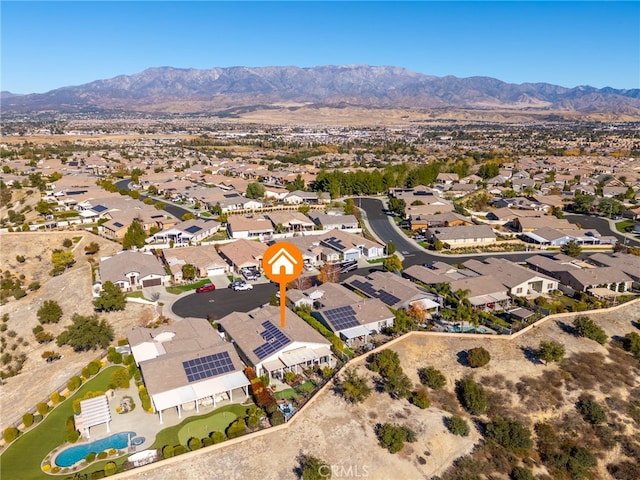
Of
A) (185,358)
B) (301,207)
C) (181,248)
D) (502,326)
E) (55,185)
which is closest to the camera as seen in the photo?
(185,358)

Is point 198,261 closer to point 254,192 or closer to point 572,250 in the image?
point 254,192

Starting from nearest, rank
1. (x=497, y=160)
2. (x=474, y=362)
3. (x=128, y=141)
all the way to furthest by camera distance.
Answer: (x=474, y=362)
(x=497, y=160)
(x=128, y=141)

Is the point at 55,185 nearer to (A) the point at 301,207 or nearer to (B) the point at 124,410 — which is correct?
(A) the point at 301,207

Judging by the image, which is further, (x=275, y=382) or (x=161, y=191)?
(x=161, y=191)

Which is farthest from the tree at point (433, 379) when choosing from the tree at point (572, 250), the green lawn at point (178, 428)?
the tree at point (572, 250)

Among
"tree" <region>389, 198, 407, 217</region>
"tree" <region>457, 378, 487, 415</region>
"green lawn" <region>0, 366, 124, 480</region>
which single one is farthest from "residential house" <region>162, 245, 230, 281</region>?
"tree" <region>389, 198, 407, 217</region>

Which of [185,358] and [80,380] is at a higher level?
[185,358]

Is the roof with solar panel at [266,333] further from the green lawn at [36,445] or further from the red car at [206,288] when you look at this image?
the green lawn at [36,445]

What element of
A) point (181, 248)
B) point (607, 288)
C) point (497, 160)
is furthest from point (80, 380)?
point (497, 160)
